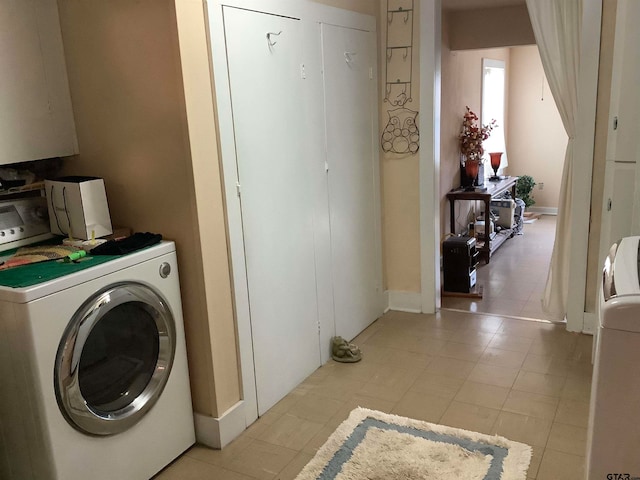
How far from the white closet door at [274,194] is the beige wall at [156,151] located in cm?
19

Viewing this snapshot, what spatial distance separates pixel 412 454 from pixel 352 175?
1.69m

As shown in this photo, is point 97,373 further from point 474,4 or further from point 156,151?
point 474,4

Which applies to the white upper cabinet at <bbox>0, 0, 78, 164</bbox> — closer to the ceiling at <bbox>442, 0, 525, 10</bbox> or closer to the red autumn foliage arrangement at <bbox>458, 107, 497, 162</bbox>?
the ceiling at <bbox>442, 0, 525, 10</bbox>

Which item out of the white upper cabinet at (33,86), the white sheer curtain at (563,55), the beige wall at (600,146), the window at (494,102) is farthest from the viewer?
the window at (494,102)

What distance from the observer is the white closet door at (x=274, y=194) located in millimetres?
2457

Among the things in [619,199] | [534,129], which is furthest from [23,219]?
[534,129]

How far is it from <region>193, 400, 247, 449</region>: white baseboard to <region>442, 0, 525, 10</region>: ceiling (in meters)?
3.65

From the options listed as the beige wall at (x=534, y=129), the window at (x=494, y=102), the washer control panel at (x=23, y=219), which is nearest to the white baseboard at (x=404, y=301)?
the washer control panel at (x=23, y=219)

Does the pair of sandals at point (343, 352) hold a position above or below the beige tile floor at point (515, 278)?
above

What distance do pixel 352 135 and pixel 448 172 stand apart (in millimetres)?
1966

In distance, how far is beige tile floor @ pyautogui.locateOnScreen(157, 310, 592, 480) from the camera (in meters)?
2.35

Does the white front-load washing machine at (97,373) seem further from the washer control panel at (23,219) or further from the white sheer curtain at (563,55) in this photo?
the white sheer curtain at (563,55)

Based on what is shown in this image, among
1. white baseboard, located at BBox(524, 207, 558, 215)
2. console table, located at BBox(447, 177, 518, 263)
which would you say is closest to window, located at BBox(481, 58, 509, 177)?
white baseboard, located at BBox(524, 207, 558, 215)

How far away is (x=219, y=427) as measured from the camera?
2434 mm
